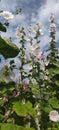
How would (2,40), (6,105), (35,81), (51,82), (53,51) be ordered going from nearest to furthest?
(2,40) → (6,105) → (35,81) → (51,82) → (53,51)

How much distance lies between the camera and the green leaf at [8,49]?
2.27 m

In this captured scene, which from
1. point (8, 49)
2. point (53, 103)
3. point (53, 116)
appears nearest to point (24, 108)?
point (8, 49)

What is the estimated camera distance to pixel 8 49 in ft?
7.57

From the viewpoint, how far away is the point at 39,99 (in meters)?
5.86

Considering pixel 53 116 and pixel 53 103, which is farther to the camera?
pixel 53 103

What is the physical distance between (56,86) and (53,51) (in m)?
1.25

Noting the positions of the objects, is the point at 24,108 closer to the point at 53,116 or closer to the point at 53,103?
the point at 53,116

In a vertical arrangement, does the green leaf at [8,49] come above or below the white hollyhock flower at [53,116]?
above

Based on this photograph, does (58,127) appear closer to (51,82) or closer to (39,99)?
(39,99)

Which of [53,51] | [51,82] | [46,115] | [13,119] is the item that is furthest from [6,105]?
[53,51]

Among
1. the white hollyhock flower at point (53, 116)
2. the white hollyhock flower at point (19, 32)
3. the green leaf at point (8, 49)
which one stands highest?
the white hollyhock flower at point (19, 32)

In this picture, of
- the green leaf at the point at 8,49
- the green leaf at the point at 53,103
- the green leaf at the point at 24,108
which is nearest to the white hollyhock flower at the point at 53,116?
the green leaf at the point at 53,103

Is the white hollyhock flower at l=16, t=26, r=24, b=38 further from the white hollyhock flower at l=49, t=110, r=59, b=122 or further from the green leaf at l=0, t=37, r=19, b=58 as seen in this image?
the green leaf at l=0, t=37, r=19, b=58

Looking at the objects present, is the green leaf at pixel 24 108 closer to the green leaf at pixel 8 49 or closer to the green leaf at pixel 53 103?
the green leaf at pixel 8 49
